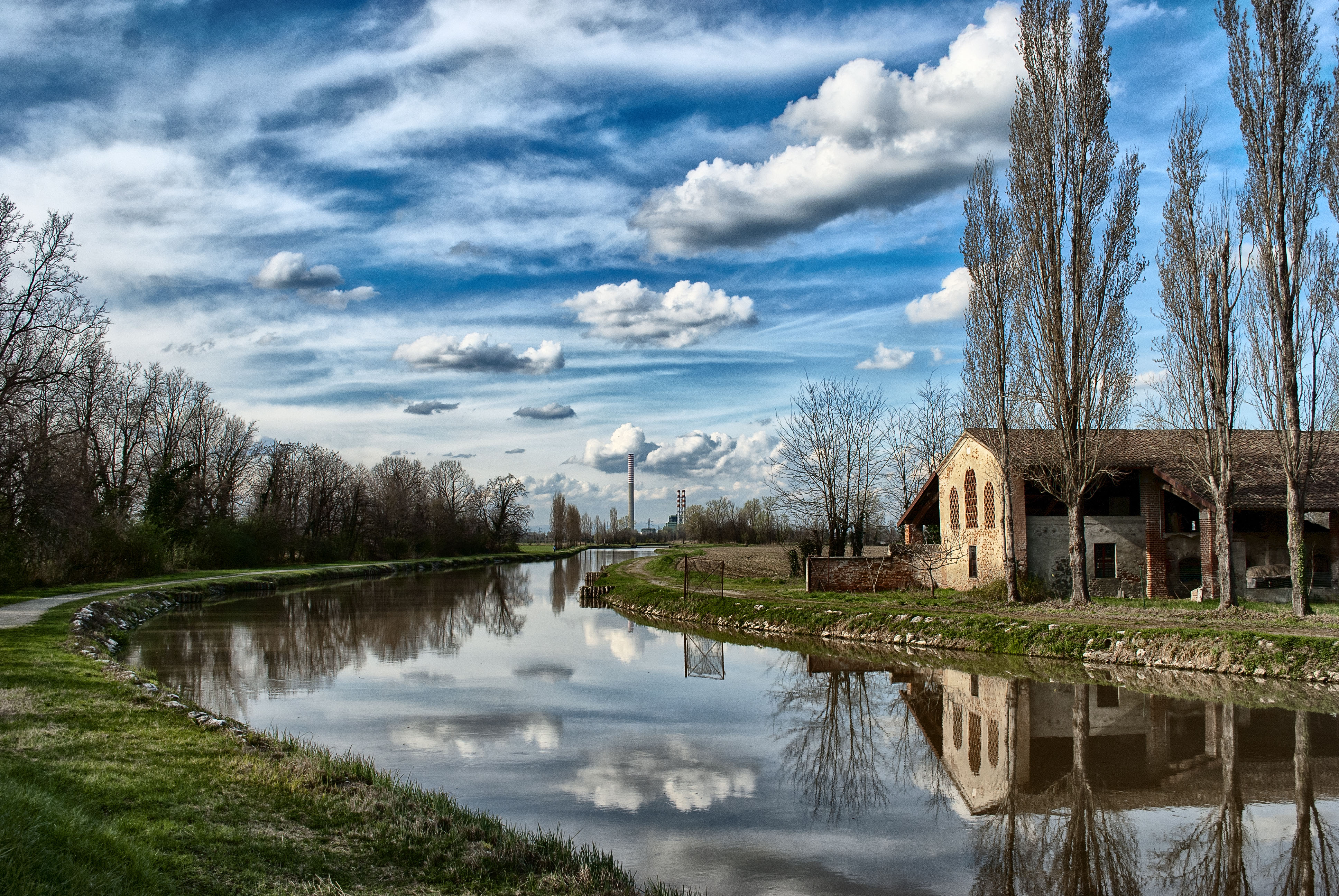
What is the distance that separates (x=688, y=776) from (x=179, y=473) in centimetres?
4297

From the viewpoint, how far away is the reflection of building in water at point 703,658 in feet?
58.1

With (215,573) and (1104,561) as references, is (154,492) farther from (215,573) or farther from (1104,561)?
(1104,561)

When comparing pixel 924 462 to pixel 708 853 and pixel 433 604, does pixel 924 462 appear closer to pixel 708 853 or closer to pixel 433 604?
pixel 433 604

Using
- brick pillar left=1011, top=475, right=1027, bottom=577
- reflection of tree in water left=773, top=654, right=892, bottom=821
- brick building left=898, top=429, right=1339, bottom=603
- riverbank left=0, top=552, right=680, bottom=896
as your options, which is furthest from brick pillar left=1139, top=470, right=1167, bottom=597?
riverbank left=0, top=552, right=680, bottom=896

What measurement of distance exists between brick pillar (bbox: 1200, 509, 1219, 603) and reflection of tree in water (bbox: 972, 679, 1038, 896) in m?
18.5

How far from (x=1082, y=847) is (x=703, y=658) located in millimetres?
12906

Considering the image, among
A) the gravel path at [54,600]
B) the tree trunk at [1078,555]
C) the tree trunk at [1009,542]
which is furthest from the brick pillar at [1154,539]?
the gravel path at [54,600]

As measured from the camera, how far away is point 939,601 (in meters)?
24.9

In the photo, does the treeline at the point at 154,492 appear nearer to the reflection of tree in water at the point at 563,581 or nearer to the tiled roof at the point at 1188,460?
the reflection of tree in water at the point at 563,581

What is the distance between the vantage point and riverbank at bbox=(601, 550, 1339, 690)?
1583 centimetres

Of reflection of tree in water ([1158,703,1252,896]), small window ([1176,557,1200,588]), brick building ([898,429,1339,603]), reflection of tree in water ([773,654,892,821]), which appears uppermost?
brick building ([898,429,1339,603])

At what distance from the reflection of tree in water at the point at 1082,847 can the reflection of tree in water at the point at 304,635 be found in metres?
11.2

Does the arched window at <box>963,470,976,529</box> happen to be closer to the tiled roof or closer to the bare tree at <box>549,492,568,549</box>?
the tiled roof

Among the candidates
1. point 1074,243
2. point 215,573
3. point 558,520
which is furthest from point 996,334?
point 558,520
